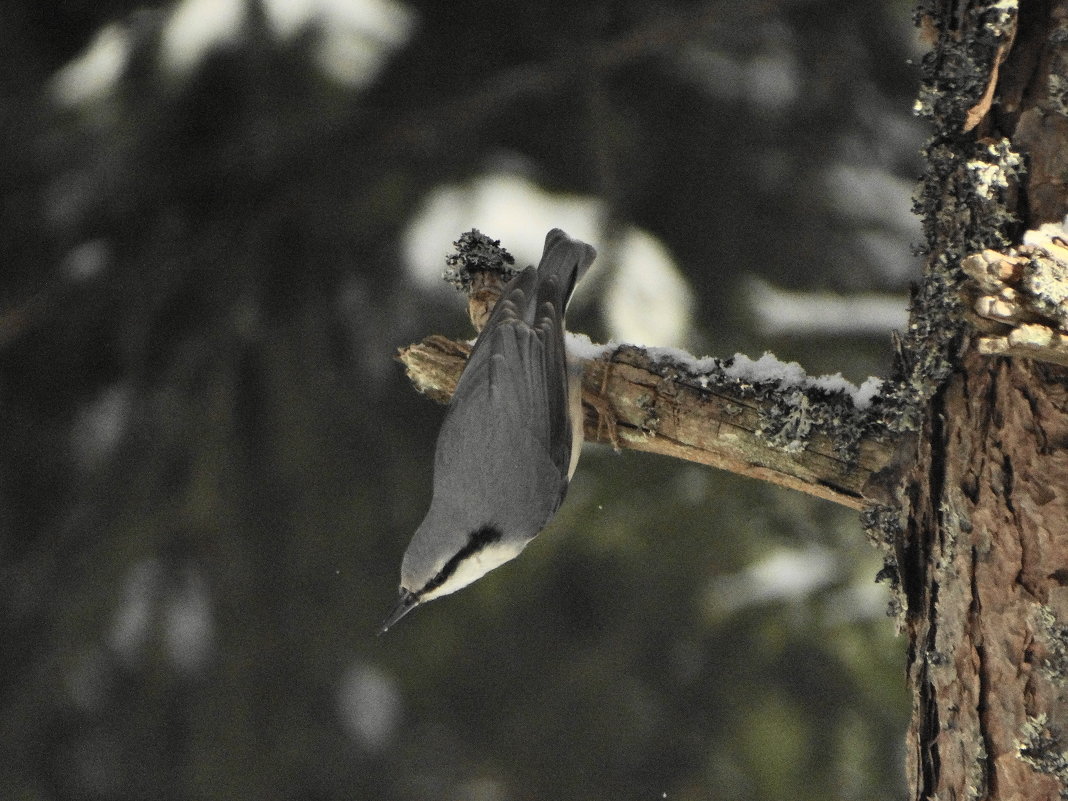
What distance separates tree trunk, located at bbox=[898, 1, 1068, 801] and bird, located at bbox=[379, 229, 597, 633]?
28.0 inches

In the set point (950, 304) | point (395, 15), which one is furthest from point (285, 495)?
point (950, 304)

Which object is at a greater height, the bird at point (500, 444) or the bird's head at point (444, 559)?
the bird at point (500, 444)

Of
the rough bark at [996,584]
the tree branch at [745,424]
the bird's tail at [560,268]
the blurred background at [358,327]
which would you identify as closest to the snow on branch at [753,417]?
the tree branch at [745,424]

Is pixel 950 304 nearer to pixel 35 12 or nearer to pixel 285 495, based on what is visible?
pixel 285 495

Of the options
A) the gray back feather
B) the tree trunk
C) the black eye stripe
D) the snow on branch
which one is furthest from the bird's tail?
the tree trunk

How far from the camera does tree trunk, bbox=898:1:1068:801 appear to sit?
933 mm

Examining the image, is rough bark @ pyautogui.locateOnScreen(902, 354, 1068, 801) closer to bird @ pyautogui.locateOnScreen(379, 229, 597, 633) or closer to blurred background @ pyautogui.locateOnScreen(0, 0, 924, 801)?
bird @ pyautogui.locateOnScreen(379, 229, 597, 633)

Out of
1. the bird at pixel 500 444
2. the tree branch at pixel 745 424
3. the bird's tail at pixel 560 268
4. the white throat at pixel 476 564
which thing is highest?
the tree branch at pixel 745 424

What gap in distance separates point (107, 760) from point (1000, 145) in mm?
2279

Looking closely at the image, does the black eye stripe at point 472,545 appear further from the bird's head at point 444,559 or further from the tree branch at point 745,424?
the tree branch at point 745,424

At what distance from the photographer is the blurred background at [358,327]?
2.32 metres

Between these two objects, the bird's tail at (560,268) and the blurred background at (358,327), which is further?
the blurred background at (358,327)

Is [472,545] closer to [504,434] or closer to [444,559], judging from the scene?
[444,559]

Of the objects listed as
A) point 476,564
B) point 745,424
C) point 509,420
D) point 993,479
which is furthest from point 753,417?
point 476,564
